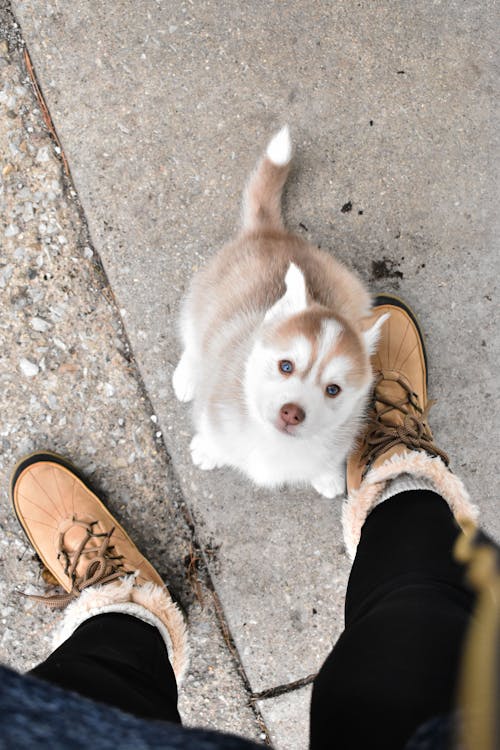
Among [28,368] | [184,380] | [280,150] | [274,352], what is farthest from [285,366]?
[28,368]

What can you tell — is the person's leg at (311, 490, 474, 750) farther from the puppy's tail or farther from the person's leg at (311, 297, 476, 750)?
the puppy's tail

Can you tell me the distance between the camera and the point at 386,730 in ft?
3.64

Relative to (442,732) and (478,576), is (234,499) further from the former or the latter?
(478,576)

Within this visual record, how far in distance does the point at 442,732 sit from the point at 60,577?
2008 millimetres

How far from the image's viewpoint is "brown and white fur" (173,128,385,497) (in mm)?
1954

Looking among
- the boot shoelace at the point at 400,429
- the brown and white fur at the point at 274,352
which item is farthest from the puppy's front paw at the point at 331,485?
the boot shoelace at the point at 400,429

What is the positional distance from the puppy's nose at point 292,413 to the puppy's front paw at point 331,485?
0.69 m

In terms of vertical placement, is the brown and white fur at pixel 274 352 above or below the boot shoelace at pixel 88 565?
above

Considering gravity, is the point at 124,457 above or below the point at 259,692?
above

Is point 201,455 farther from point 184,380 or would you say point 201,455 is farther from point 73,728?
point 73,728

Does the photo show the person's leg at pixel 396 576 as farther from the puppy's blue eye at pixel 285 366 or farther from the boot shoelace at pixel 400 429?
the puppy's blue eye at pixel 285 366

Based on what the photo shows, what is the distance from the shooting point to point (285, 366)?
1990mm

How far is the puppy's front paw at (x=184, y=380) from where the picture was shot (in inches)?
98.3

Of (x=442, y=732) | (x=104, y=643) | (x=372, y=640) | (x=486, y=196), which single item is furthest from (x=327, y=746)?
(x=486, y=196)
